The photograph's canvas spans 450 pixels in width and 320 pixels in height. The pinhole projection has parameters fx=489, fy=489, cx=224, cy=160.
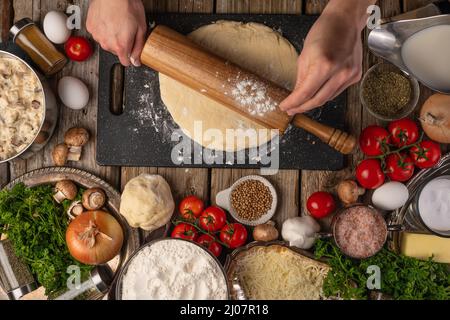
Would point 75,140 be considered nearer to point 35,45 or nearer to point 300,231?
point 35,45

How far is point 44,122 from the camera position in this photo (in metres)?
1.74

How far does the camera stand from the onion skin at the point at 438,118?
1729 mm

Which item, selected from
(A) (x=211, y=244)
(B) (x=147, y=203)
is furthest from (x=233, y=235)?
(B) (x=147, y=203)

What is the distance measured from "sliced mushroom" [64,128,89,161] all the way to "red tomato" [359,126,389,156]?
102cm

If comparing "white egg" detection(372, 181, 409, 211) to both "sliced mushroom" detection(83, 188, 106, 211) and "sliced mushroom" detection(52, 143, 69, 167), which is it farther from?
"sliced mushroom" detection(52, 143, 69, 167)

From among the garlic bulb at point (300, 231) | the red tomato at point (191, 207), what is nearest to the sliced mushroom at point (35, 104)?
the red tomato at point (191, 207)

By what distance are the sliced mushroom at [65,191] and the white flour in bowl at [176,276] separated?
0.41 meters

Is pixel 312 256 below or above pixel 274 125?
below

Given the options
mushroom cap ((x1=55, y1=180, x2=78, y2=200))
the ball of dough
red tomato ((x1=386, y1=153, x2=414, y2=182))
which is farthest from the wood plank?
mushroom cap ((x1=55, y1=180, x2=78, y2=200))

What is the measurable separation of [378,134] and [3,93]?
1.35 m

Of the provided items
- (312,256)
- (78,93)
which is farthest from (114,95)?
(312,256)

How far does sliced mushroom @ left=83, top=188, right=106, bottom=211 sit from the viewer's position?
5.89ft
